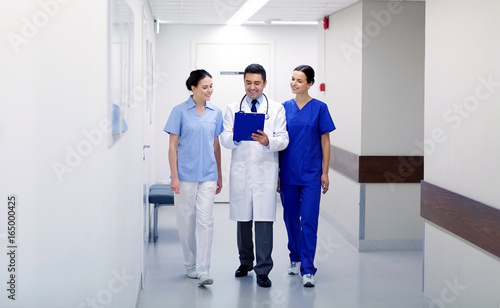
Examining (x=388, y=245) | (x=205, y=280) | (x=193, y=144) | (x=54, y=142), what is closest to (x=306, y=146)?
(x=193, y=144)

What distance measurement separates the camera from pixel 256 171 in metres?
4.70

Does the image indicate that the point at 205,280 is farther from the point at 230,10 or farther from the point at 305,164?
the point at 230,10

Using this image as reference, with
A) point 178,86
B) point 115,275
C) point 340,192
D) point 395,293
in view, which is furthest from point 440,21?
point 178,86

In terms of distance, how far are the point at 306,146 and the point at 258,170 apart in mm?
416

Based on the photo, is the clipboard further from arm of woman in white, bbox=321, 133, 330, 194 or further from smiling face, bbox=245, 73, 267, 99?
arm of woman in white, bbox=321, 133, 330, 194

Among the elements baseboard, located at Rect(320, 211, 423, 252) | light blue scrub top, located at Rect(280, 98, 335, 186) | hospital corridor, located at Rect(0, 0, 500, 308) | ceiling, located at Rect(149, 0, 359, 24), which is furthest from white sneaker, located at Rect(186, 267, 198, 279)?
ceiling, located at Rect(149, 0, 359, 24)

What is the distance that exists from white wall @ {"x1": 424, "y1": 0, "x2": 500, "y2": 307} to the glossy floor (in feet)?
1.89

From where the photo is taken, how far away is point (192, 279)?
4.98 meters

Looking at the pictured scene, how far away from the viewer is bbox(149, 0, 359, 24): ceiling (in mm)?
6301

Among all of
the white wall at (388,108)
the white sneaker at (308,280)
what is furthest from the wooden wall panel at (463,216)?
the white wall at (388,108)

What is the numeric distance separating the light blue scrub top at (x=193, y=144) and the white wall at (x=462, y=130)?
1.56 meters

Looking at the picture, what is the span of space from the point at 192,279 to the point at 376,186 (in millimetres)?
2030

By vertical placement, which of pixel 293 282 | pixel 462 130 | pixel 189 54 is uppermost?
pixel 189 54

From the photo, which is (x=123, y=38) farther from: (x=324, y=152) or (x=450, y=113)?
(x=324, y=152)
